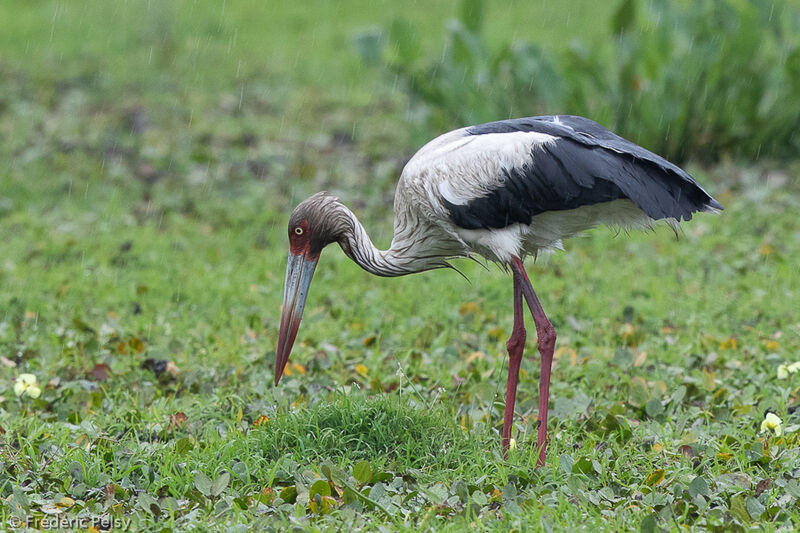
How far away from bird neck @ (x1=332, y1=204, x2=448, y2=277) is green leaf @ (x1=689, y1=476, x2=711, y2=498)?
4.87ft

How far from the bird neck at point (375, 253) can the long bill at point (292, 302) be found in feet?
0.59

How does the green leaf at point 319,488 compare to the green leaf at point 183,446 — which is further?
the green leaf at point 183,446

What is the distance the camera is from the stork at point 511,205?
156 inches

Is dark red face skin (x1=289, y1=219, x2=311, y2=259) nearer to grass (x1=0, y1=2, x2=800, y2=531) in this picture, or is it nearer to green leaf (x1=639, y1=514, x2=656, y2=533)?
grass (x1=0, y1=2, x2=800, y2=531)

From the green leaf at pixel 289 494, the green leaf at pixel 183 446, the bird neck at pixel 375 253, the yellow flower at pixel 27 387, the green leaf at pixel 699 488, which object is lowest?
the yellow flower at pixel 27 387

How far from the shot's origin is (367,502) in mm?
3504

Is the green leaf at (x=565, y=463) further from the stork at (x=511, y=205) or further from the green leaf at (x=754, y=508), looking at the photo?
the green leaf at (x=754, y=508)

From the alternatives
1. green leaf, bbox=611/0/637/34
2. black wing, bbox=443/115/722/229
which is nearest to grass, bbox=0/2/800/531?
black wing, bbox=443/115/722/229

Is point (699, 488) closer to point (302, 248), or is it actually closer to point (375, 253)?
point (375, 253)

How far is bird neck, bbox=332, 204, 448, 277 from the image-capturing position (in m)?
4.30

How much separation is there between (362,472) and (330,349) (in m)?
1.61

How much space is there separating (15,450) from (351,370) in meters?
1.66

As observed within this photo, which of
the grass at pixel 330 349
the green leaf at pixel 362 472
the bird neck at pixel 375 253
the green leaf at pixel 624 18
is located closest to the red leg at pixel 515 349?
the grass at pixel 330 349

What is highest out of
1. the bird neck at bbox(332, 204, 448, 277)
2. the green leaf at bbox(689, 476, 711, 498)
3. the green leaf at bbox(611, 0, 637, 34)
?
the green leaf at bbox(611, 0, 637, 34)
